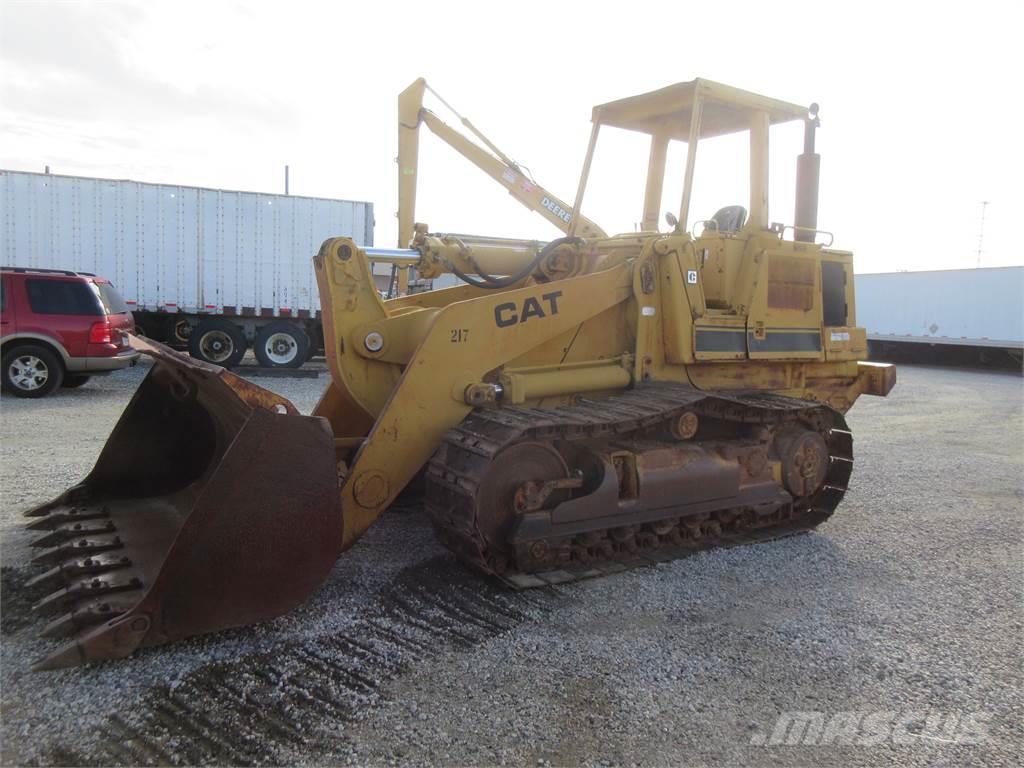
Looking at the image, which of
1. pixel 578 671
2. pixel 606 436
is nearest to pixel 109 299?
pixel 606 436

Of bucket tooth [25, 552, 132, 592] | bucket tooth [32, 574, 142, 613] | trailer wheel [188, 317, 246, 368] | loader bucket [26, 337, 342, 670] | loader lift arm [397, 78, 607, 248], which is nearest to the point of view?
loader bucket [26, 337, 342, 670]

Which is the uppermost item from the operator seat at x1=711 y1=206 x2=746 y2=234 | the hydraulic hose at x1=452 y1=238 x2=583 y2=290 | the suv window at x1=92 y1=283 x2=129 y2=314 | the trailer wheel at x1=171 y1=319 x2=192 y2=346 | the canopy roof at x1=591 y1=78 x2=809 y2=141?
the canopy roof at x1=591 y1=78 x2=809 y2=141

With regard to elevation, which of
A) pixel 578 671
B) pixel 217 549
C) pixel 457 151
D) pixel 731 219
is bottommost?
pixel 578 671

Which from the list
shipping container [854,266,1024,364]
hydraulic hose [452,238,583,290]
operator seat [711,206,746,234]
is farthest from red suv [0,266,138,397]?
shipping container [854,266,1024,364]

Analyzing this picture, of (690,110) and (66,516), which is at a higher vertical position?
(690,110)

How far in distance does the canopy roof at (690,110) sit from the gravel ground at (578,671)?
3.26 m

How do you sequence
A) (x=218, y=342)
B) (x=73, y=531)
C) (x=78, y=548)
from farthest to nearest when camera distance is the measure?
(x=218, y=342) < (x=73, y=531) < (x=78, y=548)

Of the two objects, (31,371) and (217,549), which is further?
(31,371)

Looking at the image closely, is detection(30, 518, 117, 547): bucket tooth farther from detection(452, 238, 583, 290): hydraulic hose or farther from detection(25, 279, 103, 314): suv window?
detection(25, 279, 103, 314): suv window

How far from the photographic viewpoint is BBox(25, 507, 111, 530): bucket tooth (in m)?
4.59

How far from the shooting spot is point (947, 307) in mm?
23750

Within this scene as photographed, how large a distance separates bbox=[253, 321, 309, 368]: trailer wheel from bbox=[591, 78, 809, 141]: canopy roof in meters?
11.0

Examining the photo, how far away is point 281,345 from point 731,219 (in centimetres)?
1186

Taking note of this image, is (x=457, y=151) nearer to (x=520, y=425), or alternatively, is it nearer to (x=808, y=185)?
(x=808, y=185)
